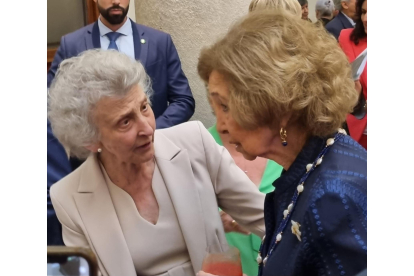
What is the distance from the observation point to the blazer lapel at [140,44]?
142 centimetres

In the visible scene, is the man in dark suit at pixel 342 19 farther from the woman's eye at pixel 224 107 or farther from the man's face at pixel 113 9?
the man's face at pixel 113 9

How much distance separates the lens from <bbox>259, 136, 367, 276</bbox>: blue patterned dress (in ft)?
3.27

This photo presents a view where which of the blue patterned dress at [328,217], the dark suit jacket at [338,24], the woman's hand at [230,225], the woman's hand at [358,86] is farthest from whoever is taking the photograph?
the woman's hand at [230,225]

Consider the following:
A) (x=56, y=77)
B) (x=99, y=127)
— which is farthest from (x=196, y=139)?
(x=56, y=77)

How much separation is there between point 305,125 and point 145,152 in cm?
51

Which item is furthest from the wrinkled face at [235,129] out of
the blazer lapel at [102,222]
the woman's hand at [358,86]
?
the blazer lapel at [102,222]

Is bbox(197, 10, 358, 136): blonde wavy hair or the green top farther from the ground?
bbox(197, 10, 358, 136): blonde wavy hair

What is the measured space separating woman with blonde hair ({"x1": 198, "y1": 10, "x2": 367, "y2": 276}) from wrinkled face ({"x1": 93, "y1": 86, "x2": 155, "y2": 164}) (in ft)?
1.05

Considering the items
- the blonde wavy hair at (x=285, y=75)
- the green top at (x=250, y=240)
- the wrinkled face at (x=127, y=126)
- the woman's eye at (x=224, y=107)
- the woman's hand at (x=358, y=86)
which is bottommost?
the green top at (x=250, y=240)

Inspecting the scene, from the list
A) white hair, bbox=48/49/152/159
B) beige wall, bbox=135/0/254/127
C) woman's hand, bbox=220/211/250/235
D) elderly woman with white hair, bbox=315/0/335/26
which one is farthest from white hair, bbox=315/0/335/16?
woman's hand, bbox=220/211/250/235

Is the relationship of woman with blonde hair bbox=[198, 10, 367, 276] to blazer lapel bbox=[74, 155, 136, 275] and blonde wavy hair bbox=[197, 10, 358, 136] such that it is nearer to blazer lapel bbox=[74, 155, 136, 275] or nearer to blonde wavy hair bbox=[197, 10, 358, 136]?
blonde wavy hair bbox=[197, 10, 358, 136]

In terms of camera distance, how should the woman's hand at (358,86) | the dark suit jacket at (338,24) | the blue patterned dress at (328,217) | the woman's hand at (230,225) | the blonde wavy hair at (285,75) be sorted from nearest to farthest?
the blue patterned dress at (328,217)
the blonde wavy hair at (285,75)
the woman's hand at (358,86)
the dark suit jacket at (338,24)
the woman's hand at (230,225)
